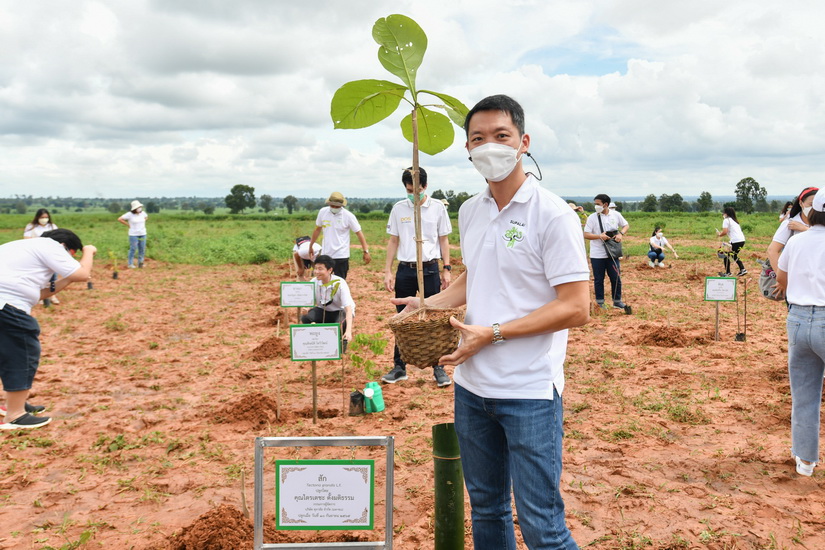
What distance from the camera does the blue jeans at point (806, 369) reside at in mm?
3119

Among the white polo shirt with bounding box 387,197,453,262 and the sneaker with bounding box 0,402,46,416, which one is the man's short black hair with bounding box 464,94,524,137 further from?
the sneaker with bounding box 0,402,46,416

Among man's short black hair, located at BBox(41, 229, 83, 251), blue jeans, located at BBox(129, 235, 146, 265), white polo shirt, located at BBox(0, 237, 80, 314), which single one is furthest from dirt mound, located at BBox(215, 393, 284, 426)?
blue jeans, located at BBox(129, 235, 146, 265)

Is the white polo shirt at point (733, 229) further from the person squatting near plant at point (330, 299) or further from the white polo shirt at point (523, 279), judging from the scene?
the white polo shirt at point (523, 279)

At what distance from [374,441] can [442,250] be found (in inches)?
128

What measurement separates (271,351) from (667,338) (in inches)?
201

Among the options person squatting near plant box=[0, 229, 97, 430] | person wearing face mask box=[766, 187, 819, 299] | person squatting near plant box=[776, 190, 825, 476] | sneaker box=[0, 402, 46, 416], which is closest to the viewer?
person squatting near plant box=[776, 190, 825, 476]

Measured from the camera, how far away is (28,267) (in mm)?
4617

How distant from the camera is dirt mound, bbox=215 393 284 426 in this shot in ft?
15.3

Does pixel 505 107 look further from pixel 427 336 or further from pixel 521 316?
pixel 427 336

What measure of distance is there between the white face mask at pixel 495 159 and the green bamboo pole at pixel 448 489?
105 centimetres

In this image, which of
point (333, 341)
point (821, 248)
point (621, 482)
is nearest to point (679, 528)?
point (621, 482)

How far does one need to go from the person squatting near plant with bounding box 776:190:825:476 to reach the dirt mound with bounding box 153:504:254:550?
3344mm

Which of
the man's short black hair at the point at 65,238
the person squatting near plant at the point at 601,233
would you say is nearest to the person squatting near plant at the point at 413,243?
the man's short black hair at the point at 65,238

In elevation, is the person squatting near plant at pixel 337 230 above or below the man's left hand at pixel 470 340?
above
